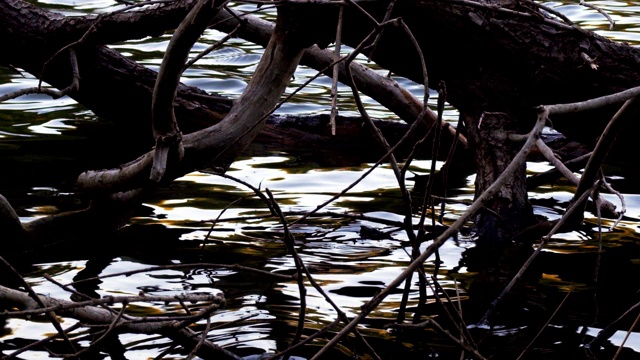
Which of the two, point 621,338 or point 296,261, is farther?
point 621,338

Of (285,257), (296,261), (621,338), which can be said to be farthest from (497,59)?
(296,261)

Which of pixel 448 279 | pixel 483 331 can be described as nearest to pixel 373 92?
pixel 448 279

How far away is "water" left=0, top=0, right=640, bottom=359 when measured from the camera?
3551 mm

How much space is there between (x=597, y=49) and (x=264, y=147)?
2.66 metres

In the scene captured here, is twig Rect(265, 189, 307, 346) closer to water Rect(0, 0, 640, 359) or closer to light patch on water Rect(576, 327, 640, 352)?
water Rect(0, 0, 640, 359)

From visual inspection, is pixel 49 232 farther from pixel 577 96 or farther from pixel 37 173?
pixel 577 96

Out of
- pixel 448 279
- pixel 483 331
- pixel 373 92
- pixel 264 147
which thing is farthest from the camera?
pixel 264 147

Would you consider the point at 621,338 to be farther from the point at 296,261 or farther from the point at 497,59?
the point at 497,59

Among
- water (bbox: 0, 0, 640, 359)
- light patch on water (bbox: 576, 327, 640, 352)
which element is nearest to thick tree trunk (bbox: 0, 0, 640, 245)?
water (bbox: 0, 0, 640, 359)

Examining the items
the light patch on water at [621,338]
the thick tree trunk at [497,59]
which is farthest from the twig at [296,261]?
the thick tree trunk at [497,59]

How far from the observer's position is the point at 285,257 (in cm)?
447

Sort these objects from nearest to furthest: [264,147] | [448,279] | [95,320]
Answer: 1. [95,320]
2. [448,279]
3. [264,147]

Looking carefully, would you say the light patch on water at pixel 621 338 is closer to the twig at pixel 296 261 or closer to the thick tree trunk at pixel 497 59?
the thick tree trunk at pixel 497 59

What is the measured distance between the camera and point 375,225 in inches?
197
